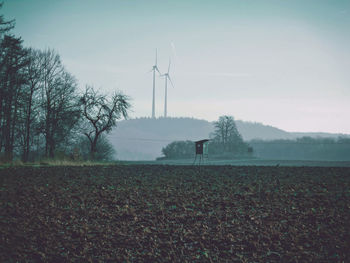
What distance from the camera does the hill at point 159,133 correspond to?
13750 centimetres

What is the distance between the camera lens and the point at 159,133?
158 m

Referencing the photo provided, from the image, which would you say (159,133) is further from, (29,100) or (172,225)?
(172,225)

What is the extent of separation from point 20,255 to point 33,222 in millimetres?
1993

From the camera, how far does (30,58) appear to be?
31734 millimetres

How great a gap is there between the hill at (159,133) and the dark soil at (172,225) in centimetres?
12006

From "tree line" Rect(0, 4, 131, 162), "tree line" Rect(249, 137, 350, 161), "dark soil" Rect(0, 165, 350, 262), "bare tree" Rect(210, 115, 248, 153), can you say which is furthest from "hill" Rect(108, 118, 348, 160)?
"dark soil" Rect(0, 165, 350, 262)

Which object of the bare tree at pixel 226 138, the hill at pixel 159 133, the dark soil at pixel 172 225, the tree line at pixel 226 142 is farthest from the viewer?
the hill at pixel 159 133

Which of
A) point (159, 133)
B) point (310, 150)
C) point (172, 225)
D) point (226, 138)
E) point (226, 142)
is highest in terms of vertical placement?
point (159, 133)

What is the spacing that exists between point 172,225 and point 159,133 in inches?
5975

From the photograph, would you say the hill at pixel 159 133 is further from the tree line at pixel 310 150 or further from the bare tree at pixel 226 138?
the bare tree at pixel 226 138

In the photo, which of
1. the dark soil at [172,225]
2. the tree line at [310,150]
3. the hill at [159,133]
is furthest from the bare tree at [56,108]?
the hill at [159,133]

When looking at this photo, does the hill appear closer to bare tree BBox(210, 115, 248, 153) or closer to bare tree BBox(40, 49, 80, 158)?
bare tree BBox(210, 115, 248, 153)

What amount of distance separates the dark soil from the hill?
394 feet

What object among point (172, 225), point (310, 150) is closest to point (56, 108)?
point (172, 225)
